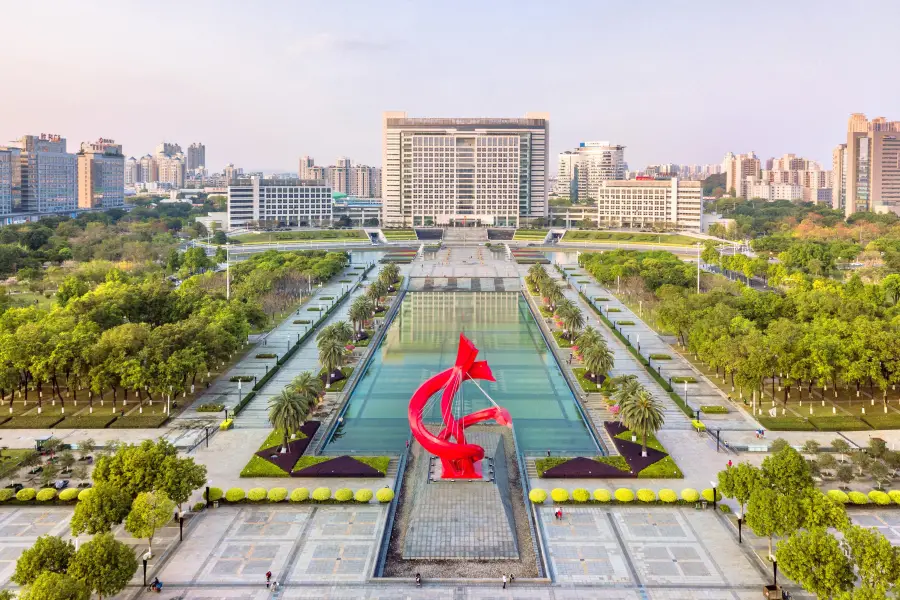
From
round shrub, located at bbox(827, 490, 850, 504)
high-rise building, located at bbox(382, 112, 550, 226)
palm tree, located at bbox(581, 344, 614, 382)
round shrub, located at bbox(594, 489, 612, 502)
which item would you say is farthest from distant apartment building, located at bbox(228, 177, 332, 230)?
round shrub, located at bbox(827, 490, 850, 504)

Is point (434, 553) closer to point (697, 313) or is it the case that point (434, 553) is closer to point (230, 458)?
A: point (230, 458)

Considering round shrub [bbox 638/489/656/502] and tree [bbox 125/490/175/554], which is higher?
tree [bbox 125/490/175/554]

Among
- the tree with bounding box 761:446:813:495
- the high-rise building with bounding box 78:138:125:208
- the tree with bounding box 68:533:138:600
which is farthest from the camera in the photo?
the high-rise building with bounding box 78:138:125:208

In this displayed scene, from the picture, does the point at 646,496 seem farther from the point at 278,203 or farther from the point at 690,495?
the point at 278,203

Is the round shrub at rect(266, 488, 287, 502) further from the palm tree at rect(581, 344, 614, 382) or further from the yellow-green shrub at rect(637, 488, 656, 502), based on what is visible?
the palm tree at rect(581, 344, 614, 382)

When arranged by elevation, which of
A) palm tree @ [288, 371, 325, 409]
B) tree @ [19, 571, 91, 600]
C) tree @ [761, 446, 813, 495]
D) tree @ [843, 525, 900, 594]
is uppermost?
palm tree @ [288, 371, 325, 409]
